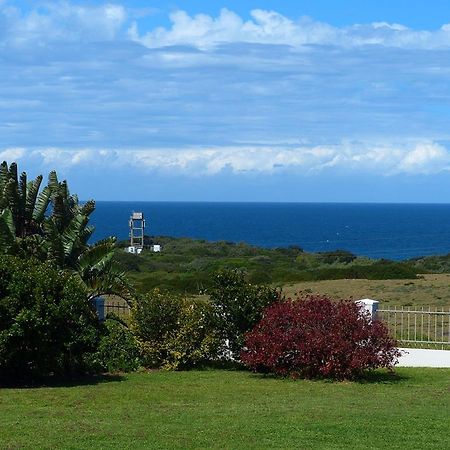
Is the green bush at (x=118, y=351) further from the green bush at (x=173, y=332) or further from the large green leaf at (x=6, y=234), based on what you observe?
the large green leaf at (x=6, y=234)

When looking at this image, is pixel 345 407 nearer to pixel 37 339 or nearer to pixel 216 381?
pixel 216 381

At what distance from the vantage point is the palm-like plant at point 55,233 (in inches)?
741

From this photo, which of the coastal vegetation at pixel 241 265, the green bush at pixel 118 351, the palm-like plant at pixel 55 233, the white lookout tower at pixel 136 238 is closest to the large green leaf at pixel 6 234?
the palm-like plant at pixel 55 233

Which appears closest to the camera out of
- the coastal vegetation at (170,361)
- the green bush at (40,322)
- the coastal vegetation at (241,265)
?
the coastal vegetation at (170,361)

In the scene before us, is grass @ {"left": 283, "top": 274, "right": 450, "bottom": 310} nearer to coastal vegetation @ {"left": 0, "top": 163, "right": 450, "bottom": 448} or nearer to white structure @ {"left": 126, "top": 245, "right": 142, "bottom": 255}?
coastal vegetation @ {"left": 0, "top": 163, "right": 450, "bottom": 448}

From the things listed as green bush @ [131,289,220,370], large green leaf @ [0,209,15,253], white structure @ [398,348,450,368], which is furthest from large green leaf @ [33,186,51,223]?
white structure @ [398,348,450,368]

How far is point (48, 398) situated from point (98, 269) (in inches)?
229

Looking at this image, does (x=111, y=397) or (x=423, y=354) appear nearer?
(x=111, y=397)

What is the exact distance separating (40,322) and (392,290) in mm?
24493

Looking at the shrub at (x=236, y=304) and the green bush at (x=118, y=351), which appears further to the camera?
the shrub at (x=236, y=304)

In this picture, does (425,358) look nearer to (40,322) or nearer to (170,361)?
(170,361)

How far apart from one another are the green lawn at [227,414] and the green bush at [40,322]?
27.6 inches

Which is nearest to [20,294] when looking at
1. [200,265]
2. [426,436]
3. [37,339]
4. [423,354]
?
[37,339]

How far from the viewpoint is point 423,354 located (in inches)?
783
